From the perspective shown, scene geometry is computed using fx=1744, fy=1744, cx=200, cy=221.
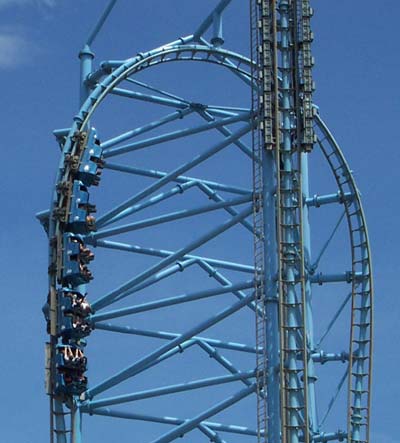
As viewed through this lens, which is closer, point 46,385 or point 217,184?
point 46,385

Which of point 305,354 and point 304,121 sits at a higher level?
point 304,121

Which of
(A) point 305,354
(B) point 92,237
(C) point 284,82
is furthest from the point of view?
(B) point 92,237

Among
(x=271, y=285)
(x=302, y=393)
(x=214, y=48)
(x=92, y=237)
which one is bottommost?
(x=302, y=393)

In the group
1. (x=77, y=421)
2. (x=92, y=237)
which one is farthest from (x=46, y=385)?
(x=92, y=237)

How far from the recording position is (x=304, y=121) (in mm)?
41469

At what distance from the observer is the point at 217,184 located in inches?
1902

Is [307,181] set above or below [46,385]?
above

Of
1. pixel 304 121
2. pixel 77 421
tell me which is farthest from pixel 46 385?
pixel 304 121

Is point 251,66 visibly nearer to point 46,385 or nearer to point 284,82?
point 284,82

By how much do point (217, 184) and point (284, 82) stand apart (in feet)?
23.2

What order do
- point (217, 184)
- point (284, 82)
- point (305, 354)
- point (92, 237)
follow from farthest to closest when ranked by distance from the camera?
point (217, 184), point (92, 237), point (284, 82), point (305, 354)

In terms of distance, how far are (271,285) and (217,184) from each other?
8203 mm

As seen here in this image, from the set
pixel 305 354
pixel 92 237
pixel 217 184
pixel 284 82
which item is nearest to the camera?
pixel 305 354

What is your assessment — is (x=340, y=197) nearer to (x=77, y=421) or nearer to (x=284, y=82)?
(x=284, y=82)
